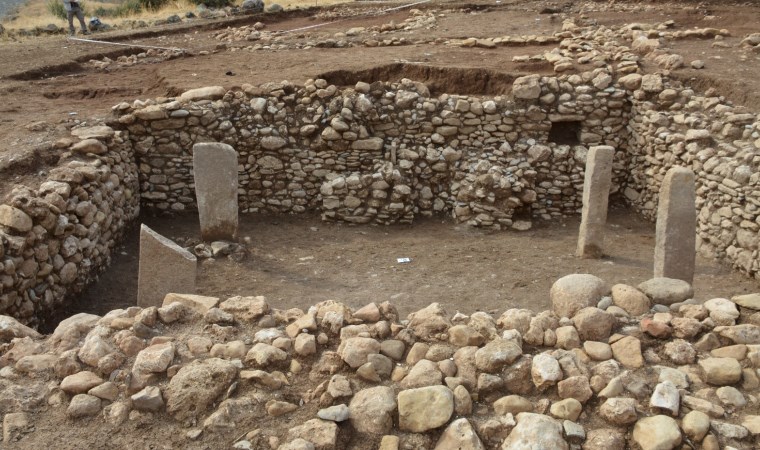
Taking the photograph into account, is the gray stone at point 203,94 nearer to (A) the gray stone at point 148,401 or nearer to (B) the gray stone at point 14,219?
(B) the gray stone at point 14,219

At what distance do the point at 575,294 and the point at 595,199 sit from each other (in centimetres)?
380

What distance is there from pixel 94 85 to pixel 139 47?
10.2 ft

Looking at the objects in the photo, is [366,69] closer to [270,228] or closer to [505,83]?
[505,83]

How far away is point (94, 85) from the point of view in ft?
36.7

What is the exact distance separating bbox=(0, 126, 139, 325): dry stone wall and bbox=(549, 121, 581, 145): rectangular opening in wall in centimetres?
674

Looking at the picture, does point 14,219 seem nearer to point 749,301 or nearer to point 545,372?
point 545,372

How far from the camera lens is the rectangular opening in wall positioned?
10156mm

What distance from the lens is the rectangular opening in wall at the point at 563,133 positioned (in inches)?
400

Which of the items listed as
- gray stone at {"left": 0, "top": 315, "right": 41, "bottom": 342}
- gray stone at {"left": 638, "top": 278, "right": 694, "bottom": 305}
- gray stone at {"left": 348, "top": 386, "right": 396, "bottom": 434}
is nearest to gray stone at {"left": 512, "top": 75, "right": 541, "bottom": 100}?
gray stone at {"left": 638, "top": 278, "right": 694, "bottom": 305}

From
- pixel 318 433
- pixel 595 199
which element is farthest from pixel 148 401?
pixel 595 199

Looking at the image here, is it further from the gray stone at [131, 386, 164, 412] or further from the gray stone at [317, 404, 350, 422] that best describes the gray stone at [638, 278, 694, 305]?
the gray stone at [131, 386, 164, 412]

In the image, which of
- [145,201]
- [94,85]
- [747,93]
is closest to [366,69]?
[145,201]

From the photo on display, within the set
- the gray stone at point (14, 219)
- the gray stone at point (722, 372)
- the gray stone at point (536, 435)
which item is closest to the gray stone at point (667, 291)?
the gray stone at point (722, 372)

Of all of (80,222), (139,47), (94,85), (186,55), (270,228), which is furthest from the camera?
(139,47)
